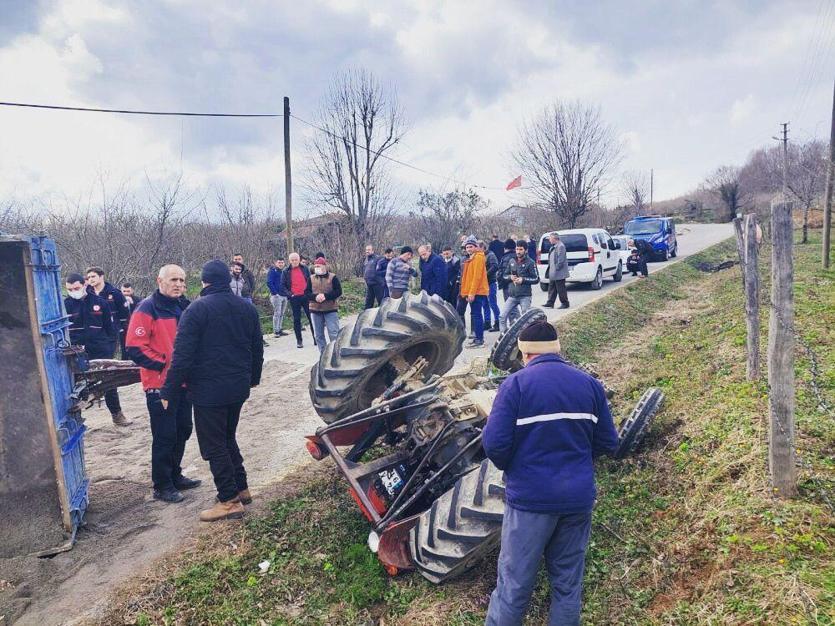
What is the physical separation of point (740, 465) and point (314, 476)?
3160 mm

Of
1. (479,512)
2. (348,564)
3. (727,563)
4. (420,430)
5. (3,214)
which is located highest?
(3,214)

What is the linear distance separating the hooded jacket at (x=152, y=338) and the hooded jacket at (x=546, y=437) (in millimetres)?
2787

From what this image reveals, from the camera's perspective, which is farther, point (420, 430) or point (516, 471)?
point (420, 430)

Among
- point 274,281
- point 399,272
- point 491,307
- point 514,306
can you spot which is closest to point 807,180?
point 491,307

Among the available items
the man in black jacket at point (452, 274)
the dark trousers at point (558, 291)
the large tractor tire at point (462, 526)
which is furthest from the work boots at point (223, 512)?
the dark trousers at point (558, 291)

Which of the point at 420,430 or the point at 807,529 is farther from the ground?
the point at 420,430

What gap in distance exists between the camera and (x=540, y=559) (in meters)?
2.48

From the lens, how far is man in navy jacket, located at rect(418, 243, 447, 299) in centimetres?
942

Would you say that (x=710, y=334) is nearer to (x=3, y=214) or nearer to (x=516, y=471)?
(x=516, y=471)

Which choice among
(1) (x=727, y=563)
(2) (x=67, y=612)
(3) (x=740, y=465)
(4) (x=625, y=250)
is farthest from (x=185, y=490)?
(4) (x=625, y=250)

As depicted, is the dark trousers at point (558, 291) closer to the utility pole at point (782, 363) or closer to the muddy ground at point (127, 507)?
the muddy ground at point (127, 507)

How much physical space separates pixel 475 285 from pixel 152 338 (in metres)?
5.50

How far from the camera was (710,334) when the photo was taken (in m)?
7.75

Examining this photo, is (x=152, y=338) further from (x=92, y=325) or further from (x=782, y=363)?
(x=782, y=363)
